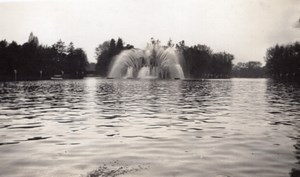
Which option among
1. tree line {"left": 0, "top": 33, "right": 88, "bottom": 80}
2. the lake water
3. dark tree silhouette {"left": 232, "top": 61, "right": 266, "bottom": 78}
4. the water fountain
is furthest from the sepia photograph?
the water fountain

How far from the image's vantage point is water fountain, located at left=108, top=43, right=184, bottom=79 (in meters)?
44.0

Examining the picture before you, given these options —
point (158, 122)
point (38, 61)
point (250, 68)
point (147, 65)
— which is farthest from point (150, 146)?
point (38, 61)

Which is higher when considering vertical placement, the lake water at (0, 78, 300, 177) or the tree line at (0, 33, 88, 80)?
the tree line at (0, 33, 88, 80)

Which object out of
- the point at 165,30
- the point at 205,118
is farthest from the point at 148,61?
the point at 205,118

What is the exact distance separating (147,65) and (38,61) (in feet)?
62.2

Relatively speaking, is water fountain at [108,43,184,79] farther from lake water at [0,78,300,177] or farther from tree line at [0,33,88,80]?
lake water at [0,78,300,177]

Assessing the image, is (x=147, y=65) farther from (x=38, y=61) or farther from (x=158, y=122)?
(x=158, y=122)

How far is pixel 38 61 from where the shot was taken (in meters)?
55.1

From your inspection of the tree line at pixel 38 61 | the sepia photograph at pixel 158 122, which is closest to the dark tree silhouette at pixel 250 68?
the sepia photograph at pixel 158 122

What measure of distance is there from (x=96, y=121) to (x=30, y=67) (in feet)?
157

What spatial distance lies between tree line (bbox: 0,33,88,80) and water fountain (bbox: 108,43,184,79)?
5.12 meters

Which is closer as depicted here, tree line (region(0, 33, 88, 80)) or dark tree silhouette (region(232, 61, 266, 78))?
dark tree silhouette (region(232, 61, 266, 78))

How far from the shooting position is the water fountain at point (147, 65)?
4397 centimetres

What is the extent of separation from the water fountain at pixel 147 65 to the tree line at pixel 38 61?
5116 millimetres
